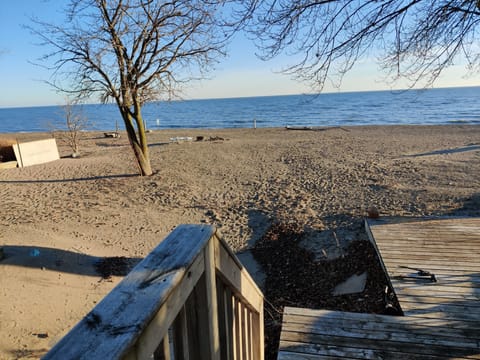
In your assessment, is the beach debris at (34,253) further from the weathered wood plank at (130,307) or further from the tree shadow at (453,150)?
the tree shadow at (453,150)

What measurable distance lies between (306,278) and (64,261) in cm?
445

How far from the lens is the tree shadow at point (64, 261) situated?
5875mm

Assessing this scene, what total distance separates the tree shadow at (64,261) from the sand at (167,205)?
0.02 m

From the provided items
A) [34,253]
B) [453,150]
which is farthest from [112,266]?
[453,150]

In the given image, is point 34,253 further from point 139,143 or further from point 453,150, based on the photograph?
point 453,150

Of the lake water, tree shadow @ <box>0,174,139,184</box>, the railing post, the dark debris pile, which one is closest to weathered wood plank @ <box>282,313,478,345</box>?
the dark debris pile

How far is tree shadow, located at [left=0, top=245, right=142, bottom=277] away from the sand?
0.02m

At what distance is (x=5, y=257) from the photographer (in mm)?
5988

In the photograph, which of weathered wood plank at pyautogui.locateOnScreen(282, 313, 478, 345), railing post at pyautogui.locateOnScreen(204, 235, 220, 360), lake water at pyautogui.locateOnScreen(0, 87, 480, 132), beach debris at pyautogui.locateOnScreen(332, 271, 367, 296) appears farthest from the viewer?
lake water at pyautogui.locateOnScreen(0, 87, 480, 132)

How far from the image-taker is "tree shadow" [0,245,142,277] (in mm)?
5875

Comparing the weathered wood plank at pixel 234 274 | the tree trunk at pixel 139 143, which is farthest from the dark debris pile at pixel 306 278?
the tree trunk at pixel 139 143

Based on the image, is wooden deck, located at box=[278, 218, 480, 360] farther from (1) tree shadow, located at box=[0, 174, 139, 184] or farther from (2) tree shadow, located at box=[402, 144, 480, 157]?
(2) tree shadow, located at box=[402, 144, 480, 157]

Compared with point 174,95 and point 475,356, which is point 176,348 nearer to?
point 475,356

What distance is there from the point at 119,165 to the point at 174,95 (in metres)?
4.56
